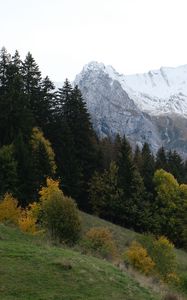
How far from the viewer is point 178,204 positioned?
3201 inches

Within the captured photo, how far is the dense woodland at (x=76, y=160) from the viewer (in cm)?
7244

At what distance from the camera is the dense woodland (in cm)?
7244

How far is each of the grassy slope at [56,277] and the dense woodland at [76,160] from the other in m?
44.9

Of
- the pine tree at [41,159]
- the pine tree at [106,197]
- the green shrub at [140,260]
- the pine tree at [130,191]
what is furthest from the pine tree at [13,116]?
the green shrub at [140,260]

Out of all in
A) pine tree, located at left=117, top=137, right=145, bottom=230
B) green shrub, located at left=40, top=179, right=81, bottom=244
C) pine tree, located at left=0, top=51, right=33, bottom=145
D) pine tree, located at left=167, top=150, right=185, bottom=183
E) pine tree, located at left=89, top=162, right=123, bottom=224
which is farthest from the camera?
pine tree, located at left=167, top=150, right=185, bottom=183

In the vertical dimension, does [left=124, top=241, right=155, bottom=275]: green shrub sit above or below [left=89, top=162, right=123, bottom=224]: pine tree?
below

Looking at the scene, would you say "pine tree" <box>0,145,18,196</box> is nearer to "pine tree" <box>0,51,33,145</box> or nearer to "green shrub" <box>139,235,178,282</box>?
"pine tree" <box>0,51,33,145</box>

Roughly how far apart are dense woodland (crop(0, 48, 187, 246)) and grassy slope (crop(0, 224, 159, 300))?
4489 cm

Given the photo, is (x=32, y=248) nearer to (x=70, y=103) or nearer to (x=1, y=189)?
(x=1, y=189)

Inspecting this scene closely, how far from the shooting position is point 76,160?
256 ft

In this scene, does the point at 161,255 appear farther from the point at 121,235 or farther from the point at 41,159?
the point at 41,159

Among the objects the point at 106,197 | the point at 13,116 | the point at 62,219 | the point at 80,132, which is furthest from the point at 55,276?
the point at 80,132

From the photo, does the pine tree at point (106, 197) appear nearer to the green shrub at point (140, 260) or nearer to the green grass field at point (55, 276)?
the green shrub at point (140, 260)

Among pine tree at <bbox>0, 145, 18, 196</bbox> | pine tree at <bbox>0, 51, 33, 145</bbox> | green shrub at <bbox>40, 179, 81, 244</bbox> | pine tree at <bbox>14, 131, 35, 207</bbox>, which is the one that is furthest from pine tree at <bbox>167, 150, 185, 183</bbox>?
green shrub at <bbox>40, 179, 81, 244</bbox>
